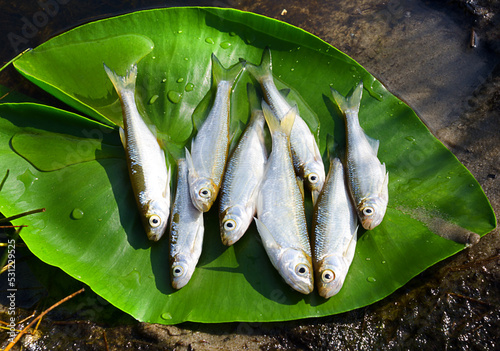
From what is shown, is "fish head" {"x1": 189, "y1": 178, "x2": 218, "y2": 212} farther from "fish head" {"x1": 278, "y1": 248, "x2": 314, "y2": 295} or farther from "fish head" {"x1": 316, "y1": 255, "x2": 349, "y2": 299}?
"fish head" {"x1": 316, "y1": 255, "x2": 349, "y2": 299}

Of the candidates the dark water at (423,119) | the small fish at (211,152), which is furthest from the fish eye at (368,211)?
the small fish at (211,152)

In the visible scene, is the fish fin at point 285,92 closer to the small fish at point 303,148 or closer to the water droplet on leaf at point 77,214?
the small fish at point 303,148

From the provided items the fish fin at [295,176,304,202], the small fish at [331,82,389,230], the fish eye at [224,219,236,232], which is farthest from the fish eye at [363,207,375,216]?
the fish eye at [224,219,236,232]

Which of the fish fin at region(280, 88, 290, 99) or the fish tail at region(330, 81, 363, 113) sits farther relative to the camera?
the fish fin at region(280, 88, 290, 99)

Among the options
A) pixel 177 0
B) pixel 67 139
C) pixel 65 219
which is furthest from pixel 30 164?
pixel 177 0

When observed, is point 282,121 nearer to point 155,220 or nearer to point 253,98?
point 253,98

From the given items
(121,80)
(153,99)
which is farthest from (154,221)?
(121,80)

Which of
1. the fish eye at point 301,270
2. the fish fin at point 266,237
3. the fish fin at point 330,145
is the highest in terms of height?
the fish fin at point 330,145

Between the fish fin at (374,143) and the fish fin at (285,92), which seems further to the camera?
the fish fin at (285,92)
